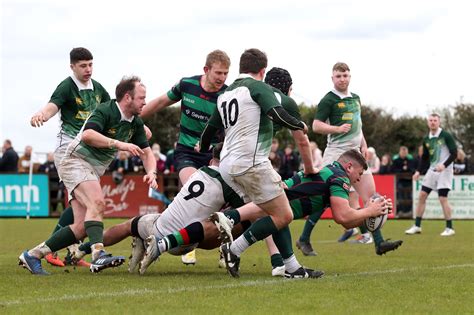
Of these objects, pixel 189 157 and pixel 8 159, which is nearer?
pixel 189 157

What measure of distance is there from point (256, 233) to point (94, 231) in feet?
5.46

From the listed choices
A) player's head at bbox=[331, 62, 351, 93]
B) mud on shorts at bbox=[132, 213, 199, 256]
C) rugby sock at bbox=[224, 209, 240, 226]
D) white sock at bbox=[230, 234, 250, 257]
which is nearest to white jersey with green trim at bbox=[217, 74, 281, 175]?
white sock at bbox=[230, 234, 250, 257]

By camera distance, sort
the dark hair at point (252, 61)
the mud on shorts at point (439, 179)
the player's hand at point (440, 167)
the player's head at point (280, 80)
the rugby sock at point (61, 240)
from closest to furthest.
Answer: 1. the dark hair at point (252, 61)
2. the rugby sock at point (61, 240)
3. the player's head at point (280, 80)
4. the player's hand at point (440, 167)
5. the mud on shorts at point (439, 179)

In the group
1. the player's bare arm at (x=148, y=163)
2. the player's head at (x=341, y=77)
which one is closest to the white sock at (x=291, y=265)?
the player's bare arm at (x=148, y=163)

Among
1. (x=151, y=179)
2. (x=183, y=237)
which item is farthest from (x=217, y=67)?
(x=183, y=237)

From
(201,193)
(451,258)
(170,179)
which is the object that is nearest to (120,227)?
(201,193)

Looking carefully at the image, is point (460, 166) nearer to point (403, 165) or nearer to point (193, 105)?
point (403, 165)

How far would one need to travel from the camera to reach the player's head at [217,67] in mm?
10500

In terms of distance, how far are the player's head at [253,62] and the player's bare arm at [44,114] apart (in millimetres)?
2194

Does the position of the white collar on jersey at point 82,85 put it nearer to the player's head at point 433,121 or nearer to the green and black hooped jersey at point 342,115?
the green and black hooped jersey at point 342,115

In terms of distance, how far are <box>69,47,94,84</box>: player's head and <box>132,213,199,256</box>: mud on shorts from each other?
181 centimetres

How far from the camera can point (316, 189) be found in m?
9.74

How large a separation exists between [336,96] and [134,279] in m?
5.27

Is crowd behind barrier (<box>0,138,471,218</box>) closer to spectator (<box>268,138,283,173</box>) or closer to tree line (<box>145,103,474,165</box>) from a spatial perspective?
spectator (<box>268,138,283,173</box>)
